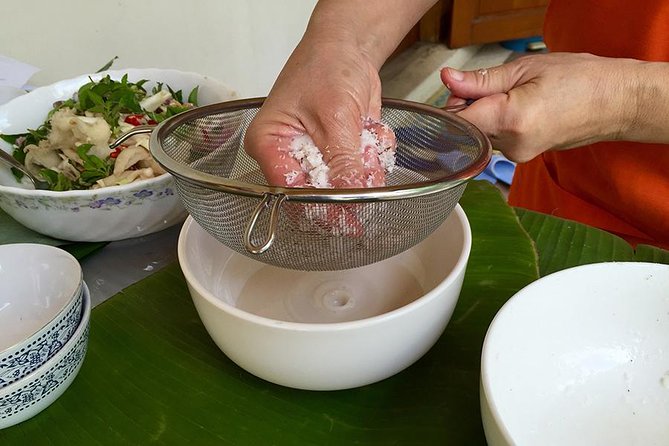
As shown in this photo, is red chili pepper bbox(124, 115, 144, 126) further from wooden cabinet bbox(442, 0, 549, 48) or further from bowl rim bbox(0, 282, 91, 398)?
wooden cabinet bbox(442, 0, 549, 48)

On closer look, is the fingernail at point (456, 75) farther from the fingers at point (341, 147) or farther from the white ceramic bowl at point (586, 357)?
the white ceramic bowl at point (586, 357)

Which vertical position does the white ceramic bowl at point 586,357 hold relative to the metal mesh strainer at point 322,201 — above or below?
below

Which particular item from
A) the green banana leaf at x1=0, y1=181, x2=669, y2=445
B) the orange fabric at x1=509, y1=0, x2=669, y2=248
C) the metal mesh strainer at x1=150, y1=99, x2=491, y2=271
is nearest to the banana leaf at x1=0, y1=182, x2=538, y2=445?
the green banana leaf at x1=0, y1=181, x2=669, y2=445

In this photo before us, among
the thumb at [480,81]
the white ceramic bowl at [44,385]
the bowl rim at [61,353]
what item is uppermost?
the thumb at [480,81]

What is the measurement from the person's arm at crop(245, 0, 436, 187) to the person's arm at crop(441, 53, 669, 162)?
0.12m

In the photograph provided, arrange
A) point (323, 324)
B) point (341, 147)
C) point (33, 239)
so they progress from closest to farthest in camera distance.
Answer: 1. point (323, 324)
2. point (341, 147)
3. point (33, 239)

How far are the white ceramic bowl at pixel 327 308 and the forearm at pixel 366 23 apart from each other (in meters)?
0.29

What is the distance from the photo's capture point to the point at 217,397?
0.58 metres

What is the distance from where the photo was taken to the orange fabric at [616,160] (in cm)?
86

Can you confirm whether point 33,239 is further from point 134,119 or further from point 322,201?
point 322,201

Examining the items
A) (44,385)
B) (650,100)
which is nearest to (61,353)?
(44,385)

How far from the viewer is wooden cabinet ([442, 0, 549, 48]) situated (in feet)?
9.52

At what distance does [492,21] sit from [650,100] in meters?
2.37

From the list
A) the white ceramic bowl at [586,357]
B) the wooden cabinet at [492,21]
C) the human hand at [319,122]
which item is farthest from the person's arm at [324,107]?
the wooden cabinet at [492,21]
